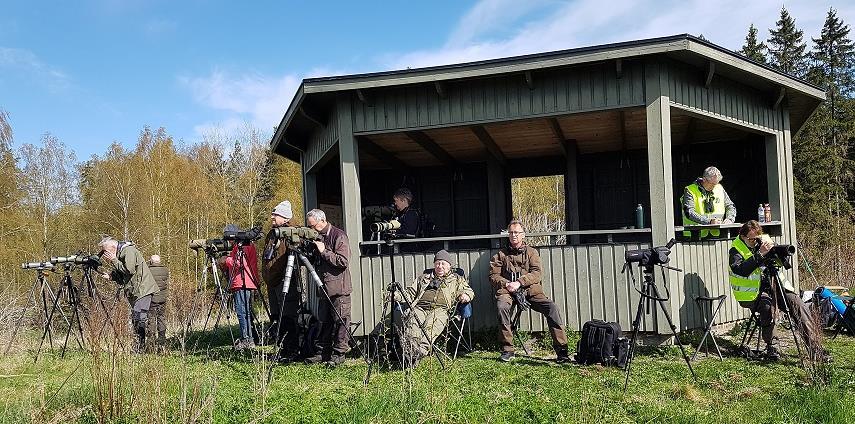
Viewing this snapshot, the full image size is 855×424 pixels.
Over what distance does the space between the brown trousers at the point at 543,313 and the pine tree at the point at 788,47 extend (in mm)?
25646

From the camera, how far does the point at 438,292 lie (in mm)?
6188

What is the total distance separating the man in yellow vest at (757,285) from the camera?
18.8 feet

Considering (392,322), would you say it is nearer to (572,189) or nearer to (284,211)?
(284,211)

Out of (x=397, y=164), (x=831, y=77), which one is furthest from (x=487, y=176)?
(x=831, y=77)

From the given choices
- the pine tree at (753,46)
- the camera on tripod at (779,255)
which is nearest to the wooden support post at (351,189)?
the camera on tripod at (779,255)

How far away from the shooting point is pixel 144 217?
20.5 meters

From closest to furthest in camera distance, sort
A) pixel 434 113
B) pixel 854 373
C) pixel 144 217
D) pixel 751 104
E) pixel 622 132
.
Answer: pixel 854 373, pixel 434 113, pixel 751 104, pixel 622 132, pixel 144 217

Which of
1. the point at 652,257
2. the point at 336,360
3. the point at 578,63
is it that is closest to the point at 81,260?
the point at 336,360

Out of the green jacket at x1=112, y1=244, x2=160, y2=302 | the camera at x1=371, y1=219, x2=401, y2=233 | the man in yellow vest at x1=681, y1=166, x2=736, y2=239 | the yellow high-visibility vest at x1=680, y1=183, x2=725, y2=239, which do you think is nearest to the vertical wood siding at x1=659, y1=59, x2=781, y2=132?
the man in yellow vest at x1=681, y1=166, x2=736, y2=239

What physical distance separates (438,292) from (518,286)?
2.51ft

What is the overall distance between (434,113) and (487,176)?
12.7ft

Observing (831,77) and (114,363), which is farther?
(831,77)

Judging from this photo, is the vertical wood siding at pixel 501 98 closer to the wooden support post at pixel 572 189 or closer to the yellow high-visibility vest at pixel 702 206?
the yellow high-visibility vest at pixel 702 206

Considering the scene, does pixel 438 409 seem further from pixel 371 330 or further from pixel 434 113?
pixel 434 113
